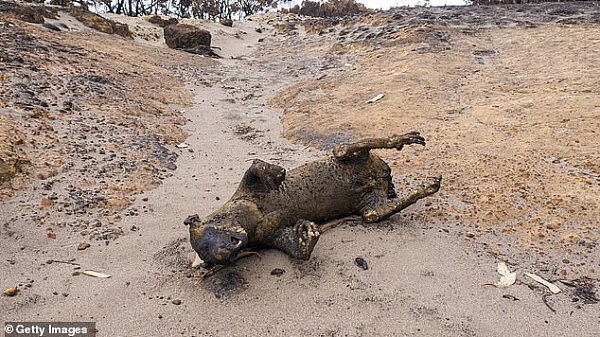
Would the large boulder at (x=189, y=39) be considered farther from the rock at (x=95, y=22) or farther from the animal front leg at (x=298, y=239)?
the animal front leg at (x=298, y=239)

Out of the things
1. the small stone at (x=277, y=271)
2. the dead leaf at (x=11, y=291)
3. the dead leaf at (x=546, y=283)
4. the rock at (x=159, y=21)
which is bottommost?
the dead leaf at (x=11, y=291)

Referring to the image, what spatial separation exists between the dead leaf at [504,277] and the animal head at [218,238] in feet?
4.29

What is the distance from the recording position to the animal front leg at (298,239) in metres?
2.34

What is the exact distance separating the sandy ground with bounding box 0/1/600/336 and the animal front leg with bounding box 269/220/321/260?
0.09 metres

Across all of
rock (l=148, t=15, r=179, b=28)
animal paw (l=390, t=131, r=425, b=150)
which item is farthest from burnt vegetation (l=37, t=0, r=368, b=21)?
animal paw (l=390, t=131, r=425, b=150)

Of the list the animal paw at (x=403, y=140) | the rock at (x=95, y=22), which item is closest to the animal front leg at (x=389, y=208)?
the animal paw at (x=403, y=140)

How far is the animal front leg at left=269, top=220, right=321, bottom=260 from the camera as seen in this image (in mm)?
2338

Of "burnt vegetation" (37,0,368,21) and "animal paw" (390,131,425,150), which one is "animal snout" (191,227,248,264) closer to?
"animal paw" (390,131,425,150)

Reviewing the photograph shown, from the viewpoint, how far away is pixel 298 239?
2383 mm

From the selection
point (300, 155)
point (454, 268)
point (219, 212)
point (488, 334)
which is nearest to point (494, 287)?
point (454, 268)

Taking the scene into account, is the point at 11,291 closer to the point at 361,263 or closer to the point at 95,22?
the point at 361,263

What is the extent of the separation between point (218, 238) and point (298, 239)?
1.40 ft

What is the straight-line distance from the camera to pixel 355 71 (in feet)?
28.3

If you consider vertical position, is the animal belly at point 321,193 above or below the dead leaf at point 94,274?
above
